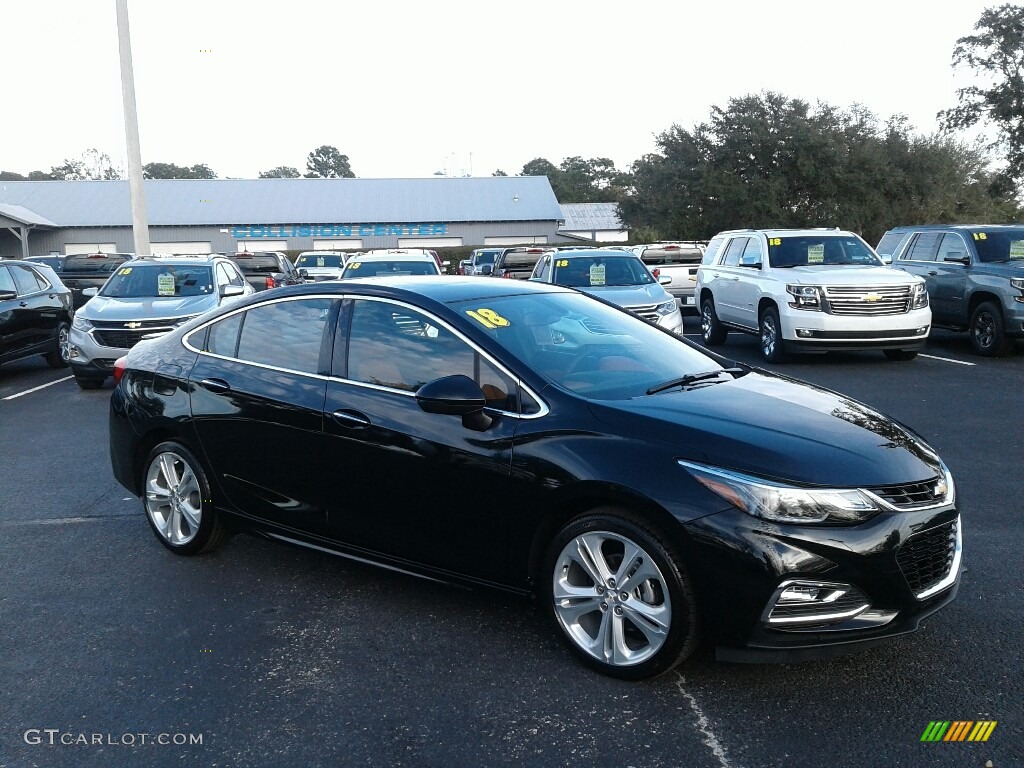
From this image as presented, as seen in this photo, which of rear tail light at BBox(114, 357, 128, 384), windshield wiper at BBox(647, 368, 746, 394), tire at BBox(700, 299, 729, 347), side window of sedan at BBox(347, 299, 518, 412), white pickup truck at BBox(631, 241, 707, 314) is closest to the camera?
side window of sedan at BBox(347, 299, 518, 412)

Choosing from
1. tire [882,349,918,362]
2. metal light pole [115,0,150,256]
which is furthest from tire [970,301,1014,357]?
metal light pole [115,0,150,256]

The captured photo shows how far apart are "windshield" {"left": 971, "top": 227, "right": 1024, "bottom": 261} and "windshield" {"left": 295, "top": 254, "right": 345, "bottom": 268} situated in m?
20.0

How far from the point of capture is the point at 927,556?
379 cm

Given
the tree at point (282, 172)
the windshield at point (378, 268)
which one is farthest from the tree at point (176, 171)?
the windshield at point (378, 268)

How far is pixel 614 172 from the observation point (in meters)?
123

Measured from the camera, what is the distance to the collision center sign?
6116 centimetres

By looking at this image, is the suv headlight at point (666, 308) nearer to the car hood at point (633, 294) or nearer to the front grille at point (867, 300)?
the car hood at point (633, 294)

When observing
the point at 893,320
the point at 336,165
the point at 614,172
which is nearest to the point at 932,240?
the point at 893,320

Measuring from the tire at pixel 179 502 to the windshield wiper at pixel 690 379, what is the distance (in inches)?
104

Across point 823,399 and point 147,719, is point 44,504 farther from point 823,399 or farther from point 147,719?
point 823,399

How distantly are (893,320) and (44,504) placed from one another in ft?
34.2

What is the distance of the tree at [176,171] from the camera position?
13554 centimetres

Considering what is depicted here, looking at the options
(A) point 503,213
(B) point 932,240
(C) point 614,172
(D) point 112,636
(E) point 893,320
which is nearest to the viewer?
(D) point 112,636

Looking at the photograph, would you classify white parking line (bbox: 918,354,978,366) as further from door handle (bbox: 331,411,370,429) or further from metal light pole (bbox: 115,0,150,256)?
metal light pole (bbox: 115,0,150,256)
